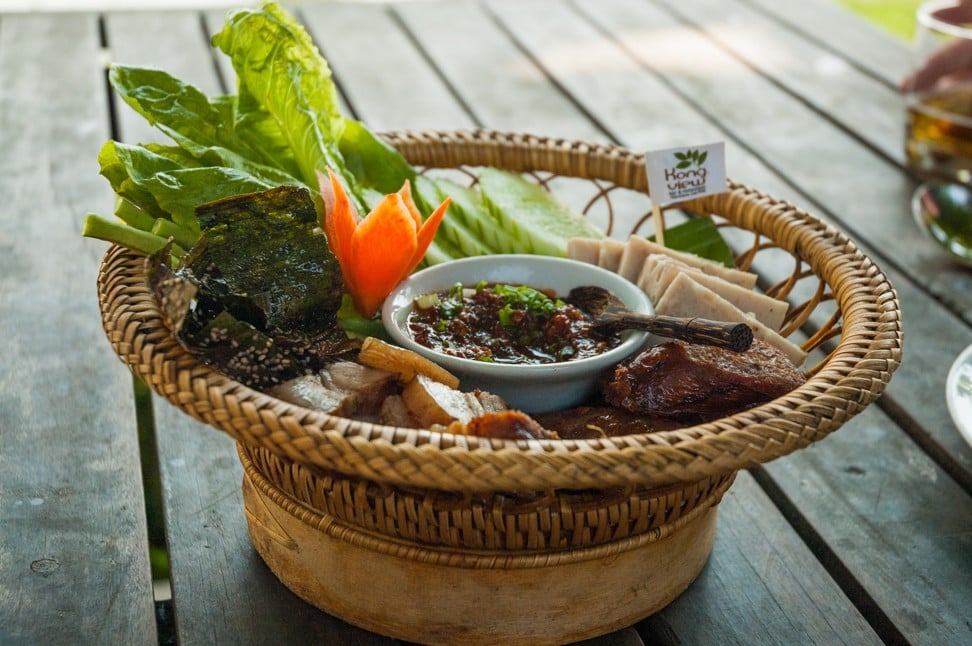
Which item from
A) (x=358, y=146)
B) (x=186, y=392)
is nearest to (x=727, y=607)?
(x=186, y=392)

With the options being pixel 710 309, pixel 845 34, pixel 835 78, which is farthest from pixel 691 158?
pixel 845 34

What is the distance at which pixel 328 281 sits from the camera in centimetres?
193

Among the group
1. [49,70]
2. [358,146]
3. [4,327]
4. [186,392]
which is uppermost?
[186,392]

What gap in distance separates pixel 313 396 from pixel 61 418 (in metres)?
0.73

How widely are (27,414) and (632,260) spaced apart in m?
1.27

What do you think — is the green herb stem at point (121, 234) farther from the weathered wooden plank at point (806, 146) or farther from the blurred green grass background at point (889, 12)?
the blurred green grass background at point (889, 12)

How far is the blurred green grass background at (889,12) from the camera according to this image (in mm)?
6523

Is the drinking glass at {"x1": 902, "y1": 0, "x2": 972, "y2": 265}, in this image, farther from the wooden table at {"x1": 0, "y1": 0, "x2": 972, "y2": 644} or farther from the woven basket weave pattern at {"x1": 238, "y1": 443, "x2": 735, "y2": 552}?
the woven basket weave pattern at {"x1": 238, "y1": 443, "x2": 735, "y2": 552}

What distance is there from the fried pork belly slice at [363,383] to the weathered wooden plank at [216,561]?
330mm

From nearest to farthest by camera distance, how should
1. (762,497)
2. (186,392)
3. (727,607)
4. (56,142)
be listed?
(186,392) → (727,607) → (762,497) → (56,142)

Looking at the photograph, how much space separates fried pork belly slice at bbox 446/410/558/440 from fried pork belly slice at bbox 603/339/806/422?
308mm

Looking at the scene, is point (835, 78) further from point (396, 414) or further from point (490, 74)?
point (396, 414)

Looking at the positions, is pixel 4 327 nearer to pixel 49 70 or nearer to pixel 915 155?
pixel 49 70

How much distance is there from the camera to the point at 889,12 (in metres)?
6.86
